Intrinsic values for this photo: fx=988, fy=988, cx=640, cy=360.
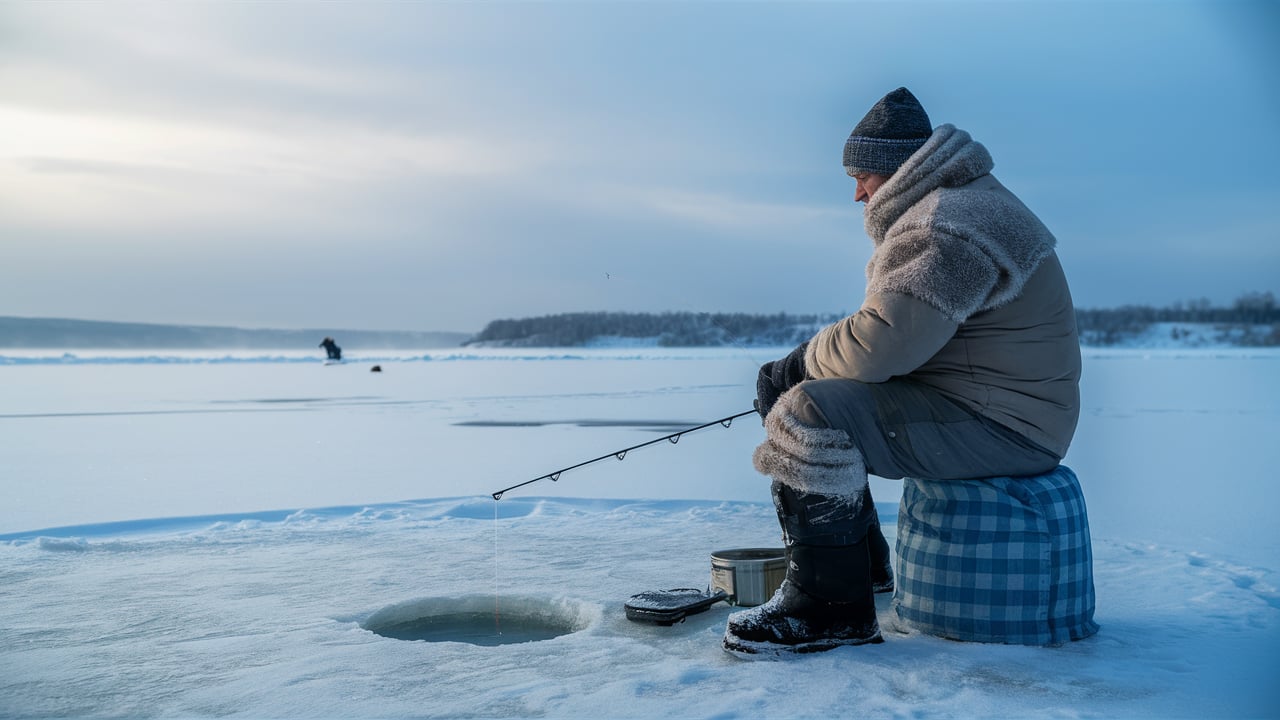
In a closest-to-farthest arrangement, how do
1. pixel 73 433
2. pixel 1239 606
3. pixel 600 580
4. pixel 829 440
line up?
pixel 829 440, pixel 1239 606, pixel 600 580, pixel 73 433

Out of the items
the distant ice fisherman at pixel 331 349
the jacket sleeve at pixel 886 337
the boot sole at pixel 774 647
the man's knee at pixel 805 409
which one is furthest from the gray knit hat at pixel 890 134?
the distant ice fisherman at pixel 331 349

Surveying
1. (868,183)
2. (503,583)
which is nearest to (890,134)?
(868,183)

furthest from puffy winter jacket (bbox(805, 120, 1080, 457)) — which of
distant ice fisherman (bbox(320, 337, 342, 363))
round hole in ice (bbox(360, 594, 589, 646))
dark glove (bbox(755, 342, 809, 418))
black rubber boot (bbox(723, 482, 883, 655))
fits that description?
distant ice fisherman (bbox(320, 337, 342, 363))

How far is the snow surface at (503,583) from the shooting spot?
88.1 inches

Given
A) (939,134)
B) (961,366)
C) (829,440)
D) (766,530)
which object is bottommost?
(766,530)

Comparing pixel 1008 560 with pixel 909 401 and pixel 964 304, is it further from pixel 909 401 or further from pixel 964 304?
pixel 964 304

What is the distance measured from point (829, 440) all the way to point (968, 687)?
66 cm

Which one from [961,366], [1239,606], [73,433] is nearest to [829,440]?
[961,366]

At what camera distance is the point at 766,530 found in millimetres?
4445

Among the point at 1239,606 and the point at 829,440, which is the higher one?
the point at 829,440

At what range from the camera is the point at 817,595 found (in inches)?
101

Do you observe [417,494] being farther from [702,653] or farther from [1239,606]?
[1239,606]

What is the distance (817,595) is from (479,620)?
1.18 metres

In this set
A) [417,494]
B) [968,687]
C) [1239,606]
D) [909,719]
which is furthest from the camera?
[417,494]
